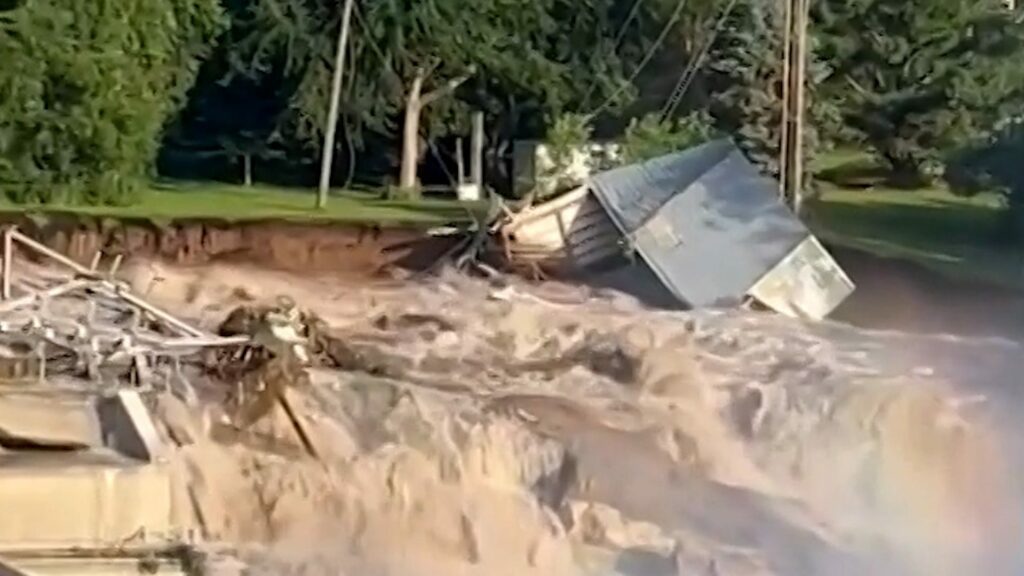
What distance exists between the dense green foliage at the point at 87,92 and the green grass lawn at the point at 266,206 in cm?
3

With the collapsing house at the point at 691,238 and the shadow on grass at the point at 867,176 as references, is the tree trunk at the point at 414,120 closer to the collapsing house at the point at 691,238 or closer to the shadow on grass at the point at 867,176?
the collapsing house at the point at 691,238

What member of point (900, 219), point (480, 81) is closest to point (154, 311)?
point (480, 81)

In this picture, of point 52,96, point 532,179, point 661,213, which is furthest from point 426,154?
point 52,96

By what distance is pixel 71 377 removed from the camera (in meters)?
2.45

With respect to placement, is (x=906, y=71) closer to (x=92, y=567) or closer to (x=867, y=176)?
(x=867, y=176)

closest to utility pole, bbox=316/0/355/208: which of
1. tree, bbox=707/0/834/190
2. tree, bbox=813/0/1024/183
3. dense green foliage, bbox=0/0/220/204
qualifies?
dense green foliage, bbox=0/0/220/204

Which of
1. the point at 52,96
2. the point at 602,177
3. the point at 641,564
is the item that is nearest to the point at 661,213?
the point at 602,177

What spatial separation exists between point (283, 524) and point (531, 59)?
2.13 ft

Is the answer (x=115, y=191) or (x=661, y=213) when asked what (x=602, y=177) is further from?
(x=115, y=191)

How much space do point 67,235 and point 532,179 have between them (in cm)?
58

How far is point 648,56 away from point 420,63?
0.29m

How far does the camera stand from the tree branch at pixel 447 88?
2506mm

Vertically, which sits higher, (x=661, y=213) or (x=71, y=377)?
(x=661, y=213)

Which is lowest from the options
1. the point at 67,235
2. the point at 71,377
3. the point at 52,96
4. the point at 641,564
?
the point at 641,564
